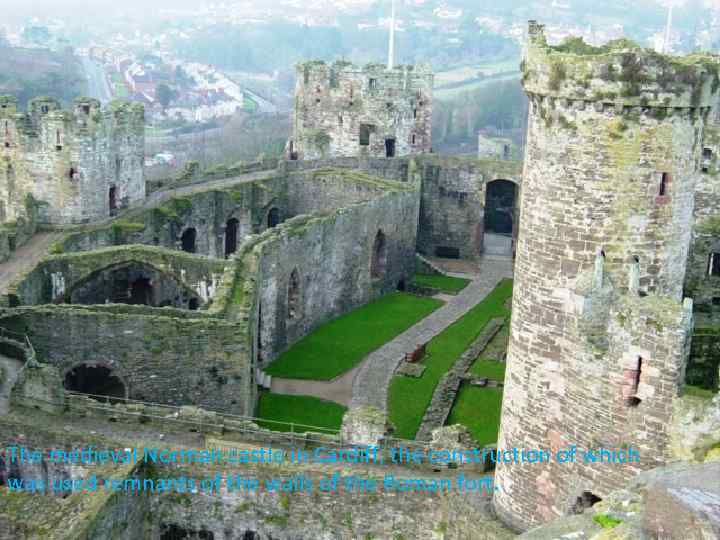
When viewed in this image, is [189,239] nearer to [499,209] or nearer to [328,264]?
[328,264]

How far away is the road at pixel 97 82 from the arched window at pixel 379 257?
304ft

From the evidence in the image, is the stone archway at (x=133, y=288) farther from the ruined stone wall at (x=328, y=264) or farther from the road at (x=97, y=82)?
the road at (x=97, y=82)

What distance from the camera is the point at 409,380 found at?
109 feet

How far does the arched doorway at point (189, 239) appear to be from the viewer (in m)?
41.6

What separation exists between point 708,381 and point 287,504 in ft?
26.6

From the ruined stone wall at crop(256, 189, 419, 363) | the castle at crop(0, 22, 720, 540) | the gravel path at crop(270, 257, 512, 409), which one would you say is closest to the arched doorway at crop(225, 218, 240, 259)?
the castle at crop(0, 22, 720, 540)

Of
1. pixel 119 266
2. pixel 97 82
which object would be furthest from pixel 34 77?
pixel 119 266

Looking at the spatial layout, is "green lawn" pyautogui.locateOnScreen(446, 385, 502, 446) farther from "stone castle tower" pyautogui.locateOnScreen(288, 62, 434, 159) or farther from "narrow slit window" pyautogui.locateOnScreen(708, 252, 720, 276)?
"stone castle tower" pyautogui.locateOnScreen(288, 62, 434, 159)

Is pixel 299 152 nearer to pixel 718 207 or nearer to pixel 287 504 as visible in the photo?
pixel 718 207

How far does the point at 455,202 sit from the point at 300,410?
2111 centimetres

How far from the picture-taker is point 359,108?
49438 mm

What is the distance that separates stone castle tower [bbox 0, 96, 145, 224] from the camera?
36750mm

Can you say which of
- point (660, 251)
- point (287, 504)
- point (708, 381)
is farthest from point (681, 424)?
point (287, 504)

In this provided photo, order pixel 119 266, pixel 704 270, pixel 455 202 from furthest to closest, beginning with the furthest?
pixel 455 202 → pixel 119 266 → pixel 704 270
